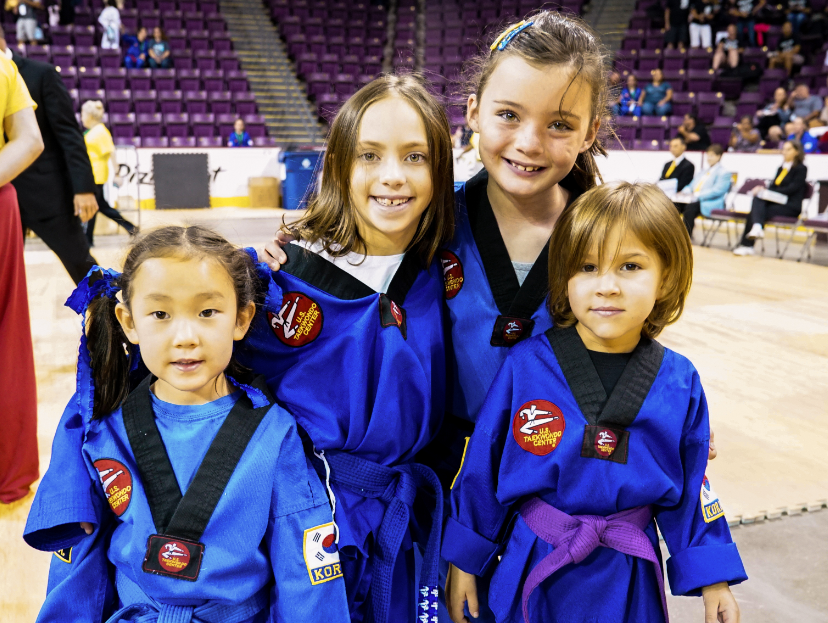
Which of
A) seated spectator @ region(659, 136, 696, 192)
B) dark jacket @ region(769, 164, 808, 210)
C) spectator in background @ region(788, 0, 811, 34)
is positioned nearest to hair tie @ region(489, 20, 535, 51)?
dark jacket @ region(769, 164, 808, 210)

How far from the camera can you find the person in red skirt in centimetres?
199

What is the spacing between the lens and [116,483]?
3.94 feet

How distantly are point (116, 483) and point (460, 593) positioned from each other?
0.66m

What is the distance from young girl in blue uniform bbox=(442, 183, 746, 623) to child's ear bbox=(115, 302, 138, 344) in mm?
649

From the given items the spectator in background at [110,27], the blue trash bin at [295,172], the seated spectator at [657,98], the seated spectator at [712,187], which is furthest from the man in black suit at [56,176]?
the spectator in background at [110,27]

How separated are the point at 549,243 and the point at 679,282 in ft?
0.83

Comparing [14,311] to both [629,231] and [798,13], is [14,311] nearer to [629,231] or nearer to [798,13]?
[629,231]

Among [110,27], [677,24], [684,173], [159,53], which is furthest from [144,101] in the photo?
[677,24]

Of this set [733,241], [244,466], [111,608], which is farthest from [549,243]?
[733,241]

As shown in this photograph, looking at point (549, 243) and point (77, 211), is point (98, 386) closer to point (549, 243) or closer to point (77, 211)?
point (549, 243)

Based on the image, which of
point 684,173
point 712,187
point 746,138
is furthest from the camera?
point 746,138

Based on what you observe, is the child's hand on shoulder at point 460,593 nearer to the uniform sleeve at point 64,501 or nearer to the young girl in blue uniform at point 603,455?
the young girl in blue uniform at point 603,455

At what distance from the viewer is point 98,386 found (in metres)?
1.30

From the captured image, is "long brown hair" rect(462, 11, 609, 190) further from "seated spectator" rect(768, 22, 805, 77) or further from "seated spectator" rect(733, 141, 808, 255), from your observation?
"seated spectator" rect(768, 22, 805, 77)
